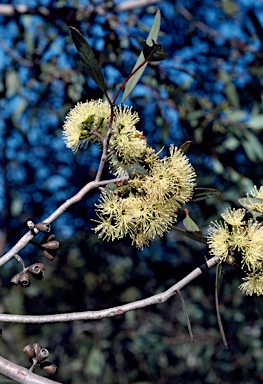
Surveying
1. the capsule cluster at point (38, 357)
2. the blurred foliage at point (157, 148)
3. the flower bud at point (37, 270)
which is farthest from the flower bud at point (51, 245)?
the blurred foliage at point (157, 148)

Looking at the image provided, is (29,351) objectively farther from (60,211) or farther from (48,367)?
(60,211)

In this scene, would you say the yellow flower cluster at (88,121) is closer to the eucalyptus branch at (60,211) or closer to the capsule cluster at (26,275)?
the eucalyptus branch at (60,211)

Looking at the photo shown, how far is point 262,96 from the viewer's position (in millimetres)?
2547

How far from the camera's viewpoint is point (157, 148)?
2523 mm

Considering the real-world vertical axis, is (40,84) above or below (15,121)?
above

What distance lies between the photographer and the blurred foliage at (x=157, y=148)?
8.25 ft

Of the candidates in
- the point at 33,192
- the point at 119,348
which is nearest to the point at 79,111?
the point at 33,192

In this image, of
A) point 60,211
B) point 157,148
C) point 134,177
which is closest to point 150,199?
point 134,177

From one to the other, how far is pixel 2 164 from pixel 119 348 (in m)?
1.18

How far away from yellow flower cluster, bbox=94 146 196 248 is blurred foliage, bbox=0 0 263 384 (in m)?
1.03

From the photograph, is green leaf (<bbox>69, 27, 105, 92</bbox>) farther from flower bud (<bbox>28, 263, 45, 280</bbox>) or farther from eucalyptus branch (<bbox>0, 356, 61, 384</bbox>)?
eucalyptus branch (<bbox>0, 356, 61, 384</bbox>)

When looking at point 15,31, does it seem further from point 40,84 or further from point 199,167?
point 199,167

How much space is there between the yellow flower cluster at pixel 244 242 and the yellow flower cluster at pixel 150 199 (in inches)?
3.3

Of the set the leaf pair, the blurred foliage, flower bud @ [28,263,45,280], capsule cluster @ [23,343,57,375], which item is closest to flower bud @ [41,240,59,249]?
flower bud @ [28,263,45,280]
